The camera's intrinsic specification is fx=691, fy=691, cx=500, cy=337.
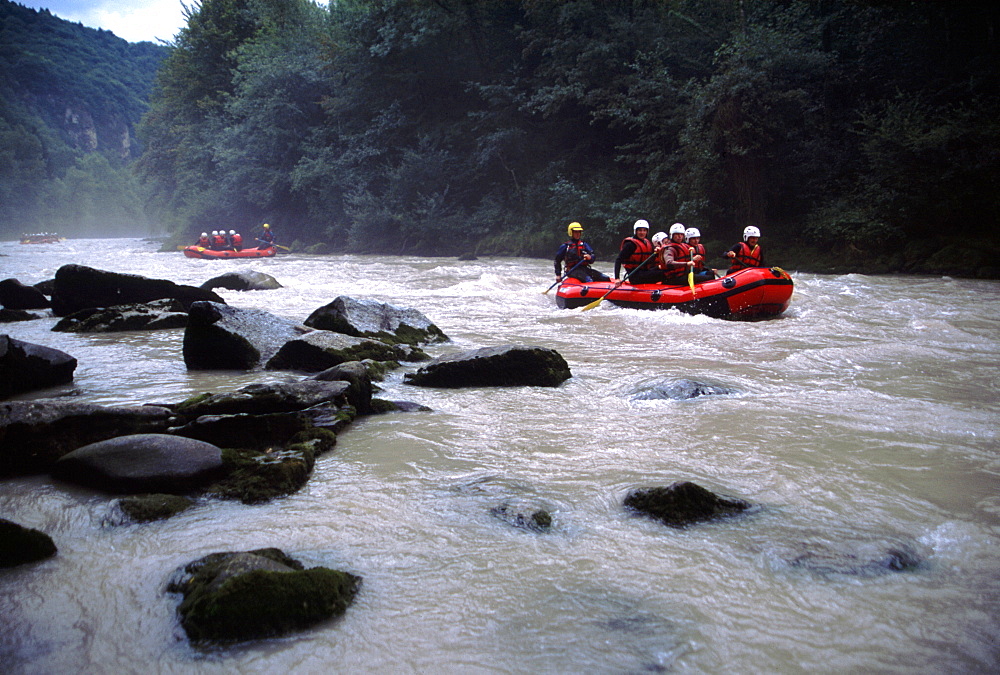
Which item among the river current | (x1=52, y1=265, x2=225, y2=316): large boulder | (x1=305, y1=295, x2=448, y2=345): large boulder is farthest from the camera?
(x1=52, y1=265, x2=225, y2=316): large boulder

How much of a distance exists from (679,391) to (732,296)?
13.9 feet

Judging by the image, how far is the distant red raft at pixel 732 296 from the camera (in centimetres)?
878

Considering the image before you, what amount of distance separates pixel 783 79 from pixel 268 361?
48.4ft

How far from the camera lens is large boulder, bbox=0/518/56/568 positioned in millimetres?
2539

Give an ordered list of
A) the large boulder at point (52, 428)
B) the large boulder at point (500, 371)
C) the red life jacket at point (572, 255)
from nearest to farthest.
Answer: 1. the large boulder at point (52, 428)
2. the large boulder at point (500, 371)
3. the red life jacket at point (572, 255)

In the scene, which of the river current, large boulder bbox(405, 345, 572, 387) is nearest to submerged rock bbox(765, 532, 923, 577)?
the river current

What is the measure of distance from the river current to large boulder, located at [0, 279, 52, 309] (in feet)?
20.0

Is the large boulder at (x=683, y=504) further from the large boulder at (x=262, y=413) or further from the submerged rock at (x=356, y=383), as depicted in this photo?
the submerged rock at (x=356, y=383)

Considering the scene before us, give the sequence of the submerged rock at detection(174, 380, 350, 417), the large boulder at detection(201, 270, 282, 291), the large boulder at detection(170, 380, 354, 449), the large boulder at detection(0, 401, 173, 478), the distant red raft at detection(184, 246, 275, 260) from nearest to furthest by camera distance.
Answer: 1. the large boulder at detection(0, 401, 173, 478)
2. the large boulder at detection(170, 380, 354, 449)
3. the submerged rock at detection(174, 380, 350, 417)
4. the large boulder at detection(201, 270, 282, 291)
5. the distant red raft at detection(184, 246, 275, 260)

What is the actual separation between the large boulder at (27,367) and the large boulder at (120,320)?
118 inches

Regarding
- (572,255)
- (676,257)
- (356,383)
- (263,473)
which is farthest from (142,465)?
(572,255)

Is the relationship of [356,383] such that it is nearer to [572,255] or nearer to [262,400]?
[262,400]

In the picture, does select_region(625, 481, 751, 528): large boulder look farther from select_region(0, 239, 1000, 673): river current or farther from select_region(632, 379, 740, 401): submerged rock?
select_region(632, 379, 740, 401): submerged rock

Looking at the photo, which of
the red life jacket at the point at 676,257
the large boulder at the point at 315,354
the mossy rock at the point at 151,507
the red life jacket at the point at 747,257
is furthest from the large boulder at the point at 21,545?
the red life jacket at the point at 747,257
